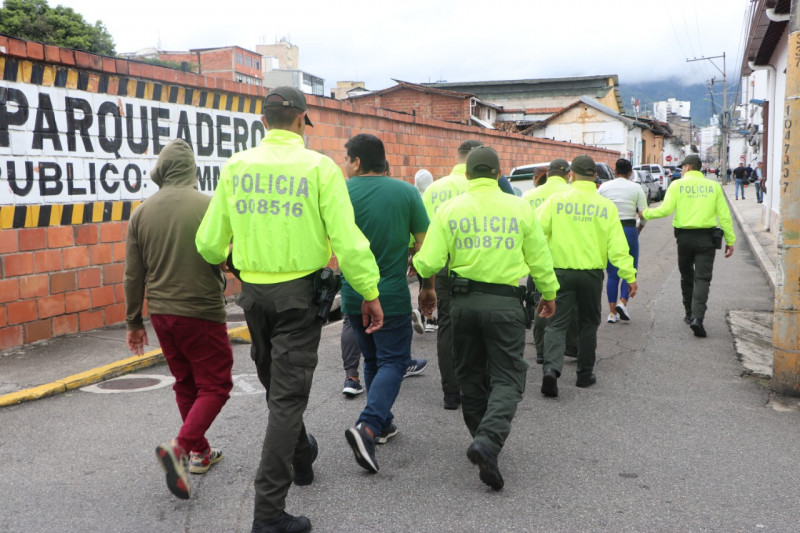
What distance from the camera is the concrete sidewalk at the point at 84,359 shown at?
18.5 ft

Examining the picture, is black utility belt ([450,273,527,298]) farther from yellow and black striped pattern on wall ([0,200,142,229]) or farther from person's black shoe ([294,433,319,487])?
yellow and black striped pattern on wall ([0,200,142,229])

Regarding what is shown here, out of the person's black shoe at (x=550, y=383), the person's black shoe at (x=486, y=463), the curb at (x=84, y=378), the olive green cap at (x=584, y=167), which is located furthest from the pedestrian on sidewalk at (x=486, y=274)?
the curb at (x=84, y=378)

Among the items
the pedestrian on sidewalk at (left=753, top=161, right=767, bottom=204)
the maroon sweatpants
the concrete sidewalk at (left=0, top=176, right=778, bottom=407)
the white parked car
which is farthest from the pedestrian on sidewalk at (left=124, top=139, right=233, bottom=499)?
the white parked car

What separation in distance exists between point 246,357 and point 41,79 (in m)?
3.32

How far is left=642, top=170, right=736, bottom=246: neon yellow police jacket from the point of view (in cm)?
786

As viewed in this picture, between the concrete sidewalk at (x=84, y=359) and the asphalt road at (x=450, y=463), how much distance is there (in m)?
0.27

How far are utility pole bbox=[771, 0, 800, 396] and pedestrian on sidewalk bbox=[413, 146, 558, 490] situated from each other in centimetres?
241

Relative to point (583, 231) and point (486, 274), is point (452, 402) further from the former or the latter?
point (583, 231)

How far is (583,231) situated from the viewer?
5.75 meters

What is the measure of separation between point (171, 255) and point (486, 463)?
6.59ft

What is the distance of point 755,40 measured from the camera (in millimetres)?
15148

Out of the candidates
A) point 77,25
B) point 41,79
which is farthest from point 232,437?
point 77,25

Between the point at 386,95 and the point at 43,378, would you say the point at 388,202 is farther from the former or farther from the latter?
the point at 386,95

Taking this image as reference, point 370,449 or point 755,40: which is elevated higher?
point 755,40
